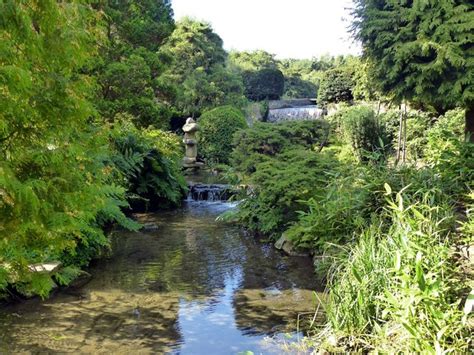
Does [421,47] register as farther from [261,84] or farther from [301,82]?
[301,82]

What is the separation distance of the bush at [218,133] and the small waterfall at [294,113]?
4.93m

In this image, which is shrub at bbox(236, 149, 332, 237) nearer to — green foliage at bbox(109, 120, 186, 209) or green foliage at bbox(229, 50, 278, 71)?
green foliage at bbox(109, 120, 186, 209)

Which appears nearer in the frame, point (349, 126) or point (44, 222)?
point (44, 222)

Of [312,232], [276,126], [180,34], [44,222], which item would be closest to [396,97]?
[312,232]

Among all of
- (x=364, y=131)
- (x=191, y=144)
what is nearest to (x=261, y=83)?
(x=191, y=144)

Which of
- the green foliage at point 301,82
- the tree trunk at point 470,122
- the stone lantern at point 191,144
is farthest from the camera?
the green foliage at point 301,82

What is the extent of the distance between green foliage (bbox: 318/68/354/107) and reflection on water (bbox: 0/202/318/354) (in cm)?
1522

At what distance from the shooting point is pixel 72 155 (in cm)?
238

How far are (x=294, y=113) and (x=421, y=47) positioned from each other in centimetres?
1769

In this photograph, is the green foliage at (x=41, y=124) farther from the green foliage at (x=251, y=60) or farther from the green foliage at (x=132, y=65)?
the green foliage at (x=251, y=60)

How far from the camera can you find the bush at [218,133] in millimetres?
18312

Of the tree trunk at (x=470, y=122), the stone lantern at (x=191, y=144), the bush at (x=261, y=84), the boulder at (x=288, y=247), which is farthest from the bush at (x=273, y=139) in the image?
the bush at (x=261, y=84)

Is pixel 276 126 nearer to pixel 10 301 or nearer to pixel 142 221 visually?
pixel 142 221

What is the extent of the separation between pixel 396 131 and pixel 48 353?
43.0 feet
